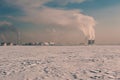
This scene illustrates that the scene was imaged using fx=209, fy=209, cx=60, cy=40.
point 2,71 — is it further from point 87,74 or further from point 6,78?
point 87,74

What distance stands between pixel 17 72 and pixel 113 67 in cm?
483

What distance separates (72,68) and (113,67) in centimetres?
210

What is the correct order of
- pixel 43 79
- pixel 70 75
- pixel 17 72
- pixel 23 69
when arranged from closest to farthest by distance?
pixel 43 79 → pixel 70 75 → pixel 17 72 → pixel 23 69

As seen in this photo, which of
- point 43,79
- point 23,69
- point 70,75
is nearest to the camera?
point 43,79

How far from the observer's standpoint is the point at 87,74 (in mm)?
9281

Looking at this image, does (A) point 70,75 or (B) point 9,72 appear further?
(B) point 9,72

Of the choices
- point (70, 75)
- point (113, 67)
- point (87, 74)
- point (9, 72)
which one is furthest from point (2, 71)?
point (113, 67)

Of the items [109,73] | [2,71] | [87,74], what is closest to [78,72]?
[87,74]

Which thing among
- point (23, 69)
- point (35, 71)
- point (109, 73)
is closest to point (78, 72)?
point (109, 73)

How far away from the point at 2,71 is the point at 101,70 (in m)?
4.78

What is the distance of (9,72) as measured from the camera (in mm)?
9961

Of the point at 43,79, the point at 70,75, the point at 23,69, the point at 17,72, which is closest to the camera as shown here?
the point at 43,79

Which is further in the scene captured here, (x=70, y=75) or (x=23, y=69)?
(x=23, y=69)

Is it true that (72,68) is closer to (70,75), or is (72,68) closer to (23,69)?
(70,75)
